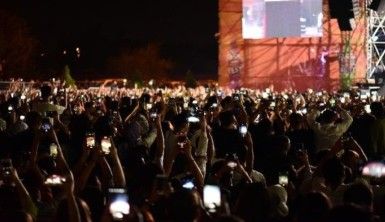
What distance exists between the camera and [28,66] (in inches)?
2382

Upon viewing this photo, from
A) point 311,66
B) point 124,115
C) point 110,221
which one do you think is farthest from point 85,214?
point 311,66

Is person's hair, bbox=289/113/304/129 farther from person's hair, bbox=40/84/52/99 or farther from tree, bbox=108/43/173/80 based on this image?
tree, bbox=108/43/173/80

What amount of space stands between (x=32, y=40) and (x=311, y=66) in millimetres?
29699

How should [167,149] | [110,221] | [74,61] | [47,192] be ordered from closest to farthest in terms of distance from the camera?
[110,221] < [47,192] < [167,149] < [74,61]

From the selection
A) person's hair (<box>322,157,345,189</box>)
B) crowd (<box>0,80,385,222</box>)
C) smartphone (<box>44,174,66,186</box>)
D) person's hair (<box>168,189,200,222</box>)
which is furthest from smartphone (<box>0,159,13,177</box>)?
person's hair (<box>322,157,345,189</box>)

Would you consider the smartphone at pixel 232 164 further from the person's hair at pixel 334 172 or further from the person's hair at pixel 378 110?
the person's hair at pixel 378 110

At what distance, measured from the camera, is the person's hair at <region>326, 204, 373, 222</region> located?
3834mm

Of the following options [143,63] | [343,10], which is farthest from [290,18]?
[143,63]

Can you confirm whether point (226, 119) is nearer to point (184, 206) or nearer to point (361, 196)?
point (361, 196)

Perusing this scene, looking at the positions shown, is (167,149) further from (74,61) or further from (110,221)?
(74,61)

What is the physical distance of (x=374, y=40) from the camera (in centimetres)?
2900

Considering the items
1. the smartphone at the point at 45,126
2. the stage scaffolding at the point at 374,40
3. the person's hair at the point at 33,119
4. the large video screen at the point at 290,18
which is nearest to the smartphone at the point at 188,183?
the smartphone at the point at 45,126

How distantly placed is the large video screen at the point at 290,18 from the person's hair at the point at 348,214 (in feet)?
105

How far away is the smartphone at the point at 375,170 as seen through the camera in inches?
232
